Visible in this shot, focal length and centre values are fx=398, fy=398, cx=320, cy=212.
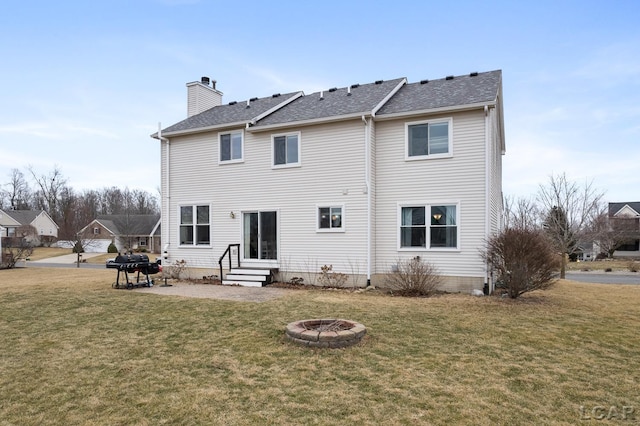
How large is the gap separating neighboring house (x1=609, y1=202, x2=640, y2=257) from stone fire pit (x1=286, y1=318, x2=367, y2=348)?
41.3 metres

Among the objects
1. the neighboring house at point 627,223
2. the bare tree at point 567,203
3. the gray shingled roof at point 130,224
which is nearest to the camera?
the bare tree at point 567,203

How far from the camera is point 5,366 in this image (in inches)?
208

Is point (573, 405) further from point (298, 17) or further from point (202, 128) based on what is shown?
point (298, 17)

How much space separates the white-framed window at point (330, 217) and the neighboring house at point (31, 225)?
5162 centimetres

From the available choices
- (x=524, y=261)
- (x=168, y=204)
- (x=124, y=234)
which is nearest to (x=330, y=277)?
(x=524, y=261)

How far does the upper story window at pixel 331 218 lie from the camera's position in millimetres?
12805

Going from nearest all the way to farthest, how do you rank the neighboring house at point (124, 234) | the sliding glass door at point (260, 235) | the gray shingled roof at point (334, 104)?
the gray shingled roof at point (334, 104) < the sliding glass door at point (260, 235) < the neighboring house at point (124, 234)

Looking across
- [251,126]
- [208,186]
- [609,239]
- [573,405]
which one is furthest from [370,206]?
[609,239]

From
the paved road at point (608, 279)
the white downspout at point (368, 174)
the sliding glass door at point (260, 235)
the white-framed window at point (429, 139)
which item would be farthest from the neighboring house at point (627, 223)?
the sliding glass door at point (260, 235)

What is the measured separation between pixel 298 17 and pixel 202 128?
237 inches

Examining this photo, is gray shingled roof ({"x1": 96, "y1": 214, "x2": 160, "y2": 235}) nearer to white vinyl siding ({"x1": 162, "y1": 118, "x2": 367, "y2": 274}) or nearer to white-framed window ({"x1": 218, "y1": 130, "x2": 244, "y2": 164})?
white vinyl siding ({"x1": 162, "y1": 118, "x2": 367, "y2": 274})

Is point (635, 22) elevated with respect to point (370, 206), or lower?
elevated

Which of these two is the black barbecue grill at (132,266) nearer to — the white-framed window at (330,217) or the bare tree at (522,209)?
the white-framed window at (330,217)

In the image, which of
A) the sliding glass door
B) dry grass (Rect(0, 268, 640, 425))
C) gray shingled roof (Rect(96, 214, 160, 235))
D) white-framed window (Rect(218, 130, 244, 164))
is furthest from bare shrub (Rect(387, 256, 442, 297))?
gray shingled roof (Rect(96, 214, 160, 235))
